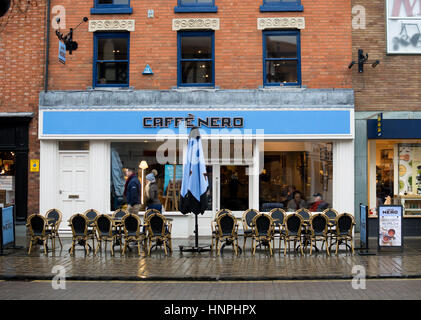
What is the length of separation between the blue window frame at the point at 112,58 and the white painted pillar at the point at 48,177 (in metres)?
2.54

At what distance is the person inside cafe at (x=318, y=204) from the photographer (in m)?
15.3

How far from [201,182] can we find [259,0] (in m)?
6.86

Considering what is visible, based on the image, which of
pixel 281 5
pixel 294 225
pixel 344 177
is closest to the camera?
pixel 294 225

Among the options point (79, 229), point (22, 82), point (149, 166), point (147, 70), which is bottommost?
point (79, 229)

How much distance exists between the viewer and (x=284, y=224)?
1277 centimetres

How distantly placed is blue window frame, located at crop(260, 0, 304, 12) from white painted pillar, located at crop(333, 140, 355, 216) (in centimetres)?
448

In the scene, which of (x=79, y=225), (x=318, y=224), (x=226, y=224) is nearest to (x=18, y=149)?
(x=79, y=225)

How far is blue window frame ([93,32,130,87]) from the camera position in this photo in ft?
52.4

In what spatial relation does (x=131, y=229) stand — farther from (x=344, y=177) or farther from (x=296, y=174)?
(x=344, y=177)

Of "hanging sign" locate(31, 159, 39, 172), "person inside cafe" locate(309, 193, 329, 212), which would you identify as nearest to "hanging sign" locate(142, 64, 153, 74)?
"hanging sign" locate(31, 159, 39, 172)

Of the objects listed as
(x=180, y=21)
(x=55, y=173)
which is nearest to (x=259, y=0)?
(x=180, y=21)

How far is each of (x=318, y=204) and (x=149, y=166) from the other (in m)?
5.52

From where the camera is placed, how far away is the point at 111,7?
52.4 feet

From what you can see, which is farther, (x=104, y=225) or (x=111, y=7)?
(x=111, y=7)
